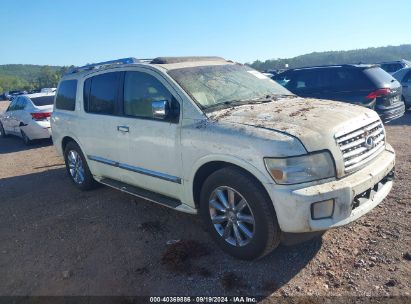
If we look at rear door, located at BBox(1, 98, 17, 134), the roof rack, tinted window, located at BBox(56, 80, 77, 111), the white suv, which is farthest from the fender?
rear door, located at BBox(1, 98, 17, 134)

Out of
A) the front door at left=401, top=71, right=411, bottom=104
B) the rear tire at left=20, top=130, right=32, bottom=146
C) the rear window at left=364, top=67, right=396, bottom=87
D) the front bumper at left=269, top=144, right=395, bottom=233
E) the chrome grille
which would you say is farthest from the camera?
the front door at left=401, top=71, right=411, bottom=104

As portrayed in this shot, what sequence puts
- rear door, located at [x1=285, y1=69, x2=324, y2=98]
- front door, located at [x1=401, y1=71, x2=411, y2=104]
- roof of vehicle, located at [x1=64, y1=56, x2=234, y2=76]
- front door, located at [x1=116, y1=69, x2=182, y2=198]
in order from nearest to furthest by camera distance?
front door, located at [x1=116, y1=69, x2=182, y2=198]
roof of vehicle, located at [x1=64, y1=56, x2=234, y2=76]
rear door, located at [x1=285, y1=69, x2=324, y2=98]
front door, located at [x1=401, y1=71, x2=411, y2=104]

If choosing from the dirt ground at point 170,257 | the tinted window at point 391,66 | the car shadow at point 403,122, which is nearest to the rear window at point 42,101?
the dirt ground at point 170,257

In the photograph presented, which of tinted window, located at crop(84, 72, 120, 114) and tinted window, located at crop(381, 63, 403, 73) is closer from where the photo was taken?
tinted window, located at crop(84, 72, 120, 114)

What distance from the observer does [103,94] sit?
511 centimetres

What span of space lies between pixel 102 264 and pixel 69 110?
10.1ft

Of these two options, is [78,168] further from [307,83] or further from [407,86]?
[407,86]

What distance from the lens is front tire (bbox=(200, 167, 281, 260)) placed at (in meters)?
3.21

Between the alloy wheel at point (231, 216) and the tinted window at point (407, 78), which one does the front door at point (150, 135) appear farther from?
the tinted window at point (407, 78)

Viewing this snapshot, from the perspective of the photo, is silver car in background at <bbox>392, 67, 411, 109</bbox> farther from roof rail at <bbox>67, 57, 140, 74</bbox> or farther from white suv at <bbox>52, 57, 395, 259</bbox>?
roof rail at <bbox>67, 57, 140, 74</bbox>

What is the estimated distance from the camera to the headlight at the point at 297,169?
304 cm

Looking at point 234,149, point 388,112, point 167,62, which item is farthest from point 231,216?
point 388,112

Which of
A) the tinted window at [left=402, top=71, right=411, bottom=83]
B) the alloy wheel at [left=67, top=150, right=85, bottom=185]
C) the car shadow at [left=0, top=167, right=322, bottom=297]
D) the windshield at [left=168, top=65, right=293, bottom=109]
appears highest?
the windshield at [left=168, top=65, right=293, bottom=109]

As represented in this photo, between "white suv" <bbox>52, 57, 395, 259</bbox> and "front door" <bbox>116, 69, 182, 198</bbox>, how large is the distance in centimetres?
1
